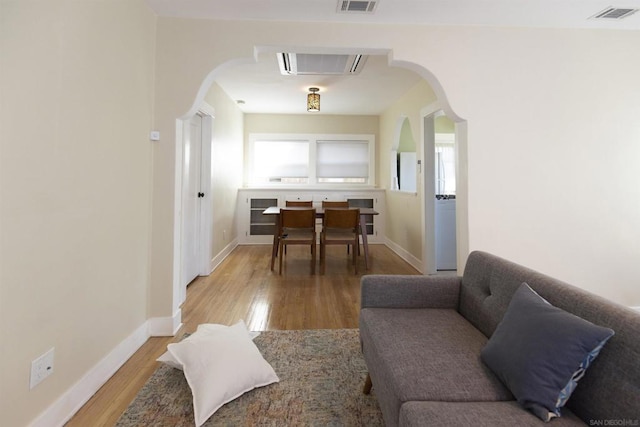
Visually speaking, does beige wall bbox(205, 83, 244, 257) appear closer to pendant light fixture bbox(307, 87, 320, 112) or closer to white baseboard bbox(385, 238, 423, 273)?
pendant light fixture bbox(307, 87, 320, 112)

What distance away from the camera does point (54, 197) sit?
1355mm

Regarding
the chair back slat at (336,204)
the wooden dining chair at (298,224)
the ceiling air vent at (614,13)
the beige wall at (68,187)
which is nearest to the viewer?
the beige wall at (68,187)

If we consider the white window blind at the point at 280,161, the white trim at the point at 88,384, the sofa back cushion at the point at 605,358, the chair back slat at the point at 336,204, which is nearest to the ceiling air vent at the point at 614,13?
the sofa back cushion at the point at 605,358

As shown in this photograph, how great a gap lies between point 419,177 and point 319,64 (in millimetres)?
1870

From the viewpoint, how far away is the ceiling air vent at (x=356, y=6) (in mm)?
2115

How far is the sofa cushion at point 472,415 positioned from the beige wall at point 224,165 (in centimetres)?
346

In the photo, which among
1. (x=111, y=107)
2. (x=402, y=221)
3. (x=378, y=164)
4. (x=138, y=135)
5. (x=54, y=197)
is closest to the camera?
(x=54, y=197)

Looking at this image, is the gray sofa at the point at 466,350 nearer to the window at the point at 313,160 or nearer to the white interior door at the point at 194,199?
the white interior door at the point at 194,199

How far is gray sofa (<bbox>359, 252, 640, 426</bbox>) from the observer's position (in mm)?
840

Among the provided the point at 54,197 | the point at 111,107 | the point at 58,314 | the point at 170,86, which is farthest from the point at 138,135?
the point at 58,314

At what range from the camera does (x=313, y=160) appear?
593cm

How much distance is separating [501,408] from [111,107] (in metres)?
2.35

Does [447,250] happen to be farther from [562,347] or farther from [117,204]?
[117,204]

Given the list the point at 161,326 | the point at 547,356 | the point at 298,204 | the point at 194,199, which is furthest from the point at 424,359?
the point at 298,204
